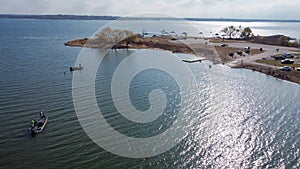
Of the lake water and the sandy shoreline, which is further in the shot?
the sandy shoreline

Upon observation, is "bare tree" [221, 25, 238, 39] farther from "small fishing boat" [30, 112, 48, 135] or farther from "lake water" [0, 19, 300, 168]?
"small fishing boat" [30, 112, 48, 135]

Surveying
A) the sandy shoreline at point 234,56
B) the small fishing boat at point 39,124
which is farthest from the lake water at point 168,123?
the sandy shoreline at point 234,56

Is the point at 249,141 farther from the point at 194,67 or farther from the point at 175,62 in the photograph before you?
the point at 175,62

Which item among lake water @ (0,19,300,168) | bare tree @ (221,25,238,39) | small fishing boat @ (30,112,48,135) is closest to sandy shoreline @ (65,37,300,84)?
lake water @ (0,19,300,168)

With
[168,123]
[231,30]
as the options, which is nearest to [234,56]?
[168,123]

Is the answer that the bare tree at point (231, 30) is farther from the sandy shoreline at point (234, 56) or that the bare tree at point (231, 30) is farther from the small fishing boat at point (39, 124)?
the small fishing boat at point (39, 124)
